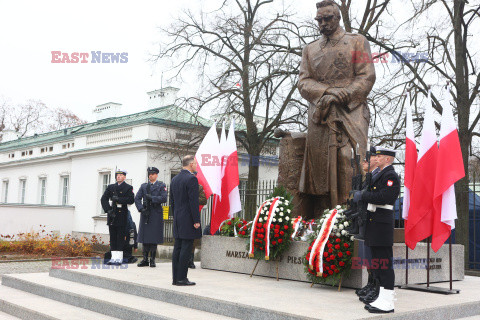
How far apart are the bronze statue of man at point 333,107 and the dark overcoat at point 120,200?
328cm

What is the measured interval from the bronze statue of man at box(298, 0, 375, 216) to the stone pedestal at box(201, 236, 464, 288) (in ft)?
3.66

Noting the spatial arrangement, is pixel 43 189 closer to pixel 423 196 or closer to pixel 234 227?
pixel 234 227

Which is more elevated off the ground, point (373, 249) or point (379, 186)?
point (379, 186)

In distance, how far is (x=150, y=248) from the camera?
395 inches

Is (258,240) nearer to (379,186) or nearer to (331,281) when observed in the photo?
(331,281)

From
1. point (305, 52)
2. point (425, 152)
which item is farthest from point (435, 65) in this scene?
point (425, 152)

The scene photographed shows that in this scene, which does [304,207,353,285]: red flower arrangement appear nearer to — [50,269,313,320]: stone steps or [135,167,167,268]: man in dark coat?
[50,269,313,320]: stone steps

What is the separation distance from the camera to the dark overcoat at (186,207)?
7262 mm

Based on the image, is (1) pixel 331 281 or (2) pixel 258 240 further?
(2) pixel 258 240

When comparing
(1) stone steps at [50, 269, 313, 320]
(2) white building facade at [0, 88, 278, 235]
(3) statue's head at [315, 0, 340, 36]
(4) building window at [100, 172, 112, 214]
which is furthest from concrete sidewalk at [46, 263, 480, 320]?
(4) building window at [100, 172, 112, 214]

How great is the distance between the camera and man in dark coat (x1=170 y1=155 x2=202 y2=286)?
286 inches

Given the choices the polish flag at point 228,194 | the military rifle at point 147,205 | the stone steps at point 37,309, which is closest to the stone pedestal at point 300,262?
the polish flag at point 228,194

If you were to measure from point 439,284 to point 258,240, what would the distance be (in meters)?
2.74

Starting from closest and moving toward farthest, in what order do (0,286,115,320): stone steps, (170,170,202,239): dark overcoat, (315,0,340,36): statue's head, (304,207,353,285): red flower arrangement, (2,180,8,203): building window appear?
(0,286,115,320): stone steps → (304,207,353,285): red flower arrangement → (170,170,202,239): dark overcoat → (315,0,340,36): statue's head → (2,180,8,203): building window
